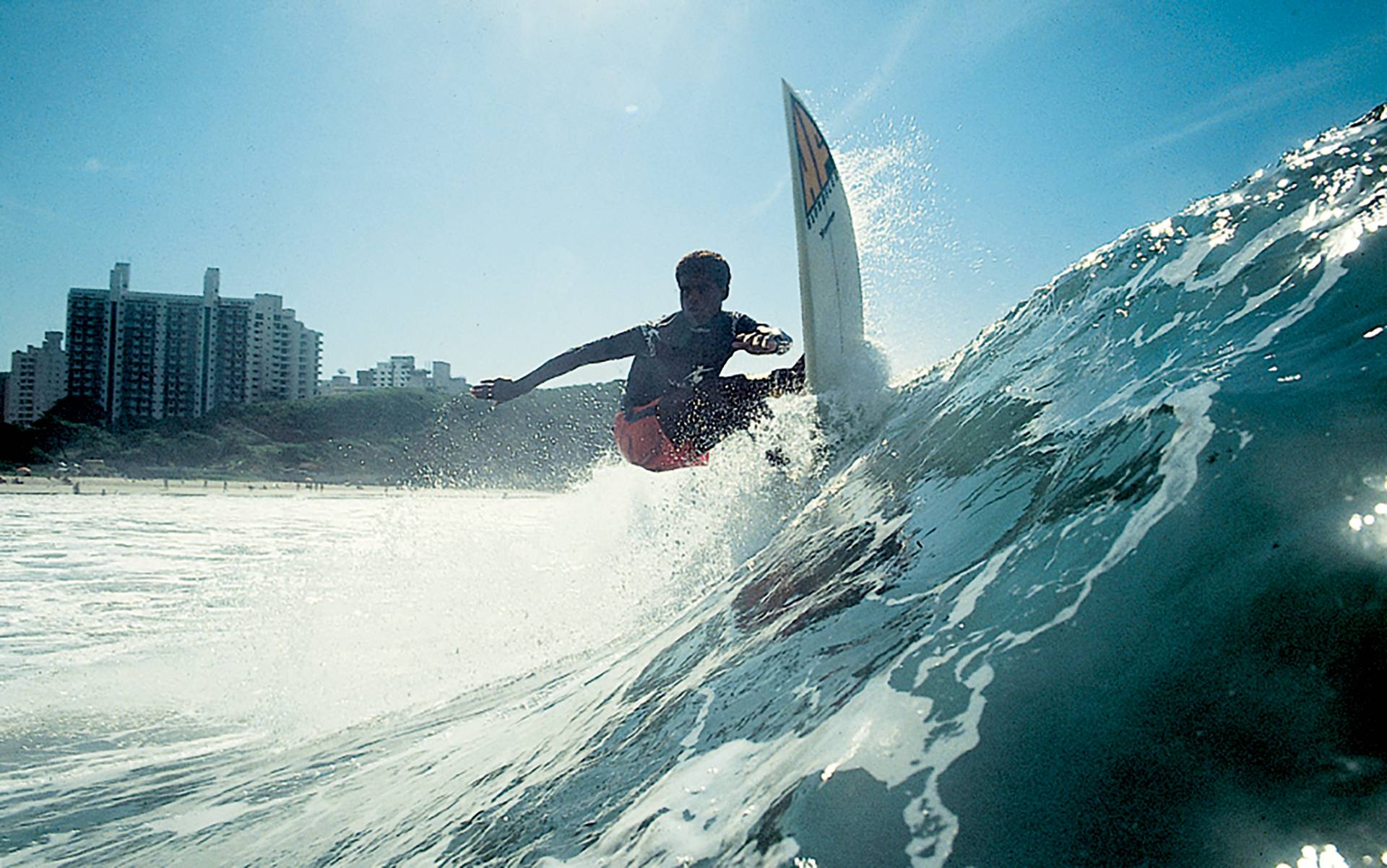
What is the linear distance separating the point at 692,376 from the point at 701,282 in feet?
2.00

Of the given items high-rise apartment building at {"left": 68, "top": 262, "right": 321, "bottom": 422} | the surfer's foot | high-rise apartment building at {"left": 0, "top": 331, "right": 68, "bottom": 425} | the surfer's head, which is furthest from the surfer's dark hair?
high-rise apartment building at {"left": 0, "top": 331, "right": 68, "bottom": 425}

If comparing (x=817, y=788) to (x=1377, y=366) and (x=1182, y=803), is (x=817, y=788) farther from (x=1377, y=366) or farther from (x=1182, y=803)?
(x=1377, y=366)

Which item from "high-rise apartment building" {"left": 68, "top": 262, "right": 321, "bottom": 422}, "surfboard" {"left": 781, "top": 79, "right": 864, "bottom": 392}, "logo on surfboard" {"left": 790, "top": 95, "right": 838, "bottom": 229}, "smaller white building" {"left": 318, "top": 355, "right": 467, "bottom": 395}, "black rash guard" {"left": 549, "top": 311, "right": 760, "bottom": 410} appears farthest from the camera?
"smaller white building" {"left": 318, "top": 355, "right": 467, "bottom": 395}

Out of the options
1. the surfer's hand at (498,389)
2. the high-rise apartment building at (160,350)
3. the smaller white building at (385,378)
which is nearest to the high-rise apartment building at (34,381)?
the high-rise apartment building at (160,350)

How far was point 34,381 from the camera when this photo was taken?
3944 inches

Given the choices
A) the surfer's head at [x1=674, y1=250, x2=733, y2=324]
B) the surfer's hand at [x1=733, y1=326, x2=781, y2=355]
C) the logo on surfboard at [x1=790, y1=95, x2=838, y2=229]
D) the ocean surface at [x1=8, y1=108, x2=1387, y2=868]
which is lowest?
the ocean surface at [x1=8, y1=108, x2=1387, y2=868]

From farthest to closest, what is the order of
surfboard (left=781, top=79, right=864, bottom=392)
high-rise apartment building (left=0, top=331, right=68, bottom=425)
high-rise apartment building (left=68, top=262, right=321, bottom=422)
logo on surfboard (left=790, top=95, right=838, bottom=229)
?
high-rise apartment building (left=0, top=331, right=68, bottom=425)
high-rise apartment building (left=68, top=262, right=321, bottom=422)
logo on surfboard (left=790, top=95, right=838, bottom=229)
surfboard (left=781, top=79, right=864, bottom=392)

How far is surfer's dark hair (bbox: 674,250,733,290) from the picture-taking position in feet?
16.2

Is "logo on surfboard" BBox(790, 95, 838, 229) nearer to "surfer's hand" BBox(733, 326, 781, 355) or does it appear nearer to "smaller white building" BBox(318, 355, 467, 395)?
"surfer's hand" BBox(733, 326, 781, 355)

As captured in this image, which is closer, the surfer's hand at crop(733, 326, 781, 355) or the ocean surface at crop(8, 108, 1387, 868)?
the ocean surface at crop(8, 108, 1387, 868)

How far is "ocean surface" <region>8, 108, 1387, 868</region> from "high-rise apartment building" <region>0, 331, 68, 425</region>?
413 ft

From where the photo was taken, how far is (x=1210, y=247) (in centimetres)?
183

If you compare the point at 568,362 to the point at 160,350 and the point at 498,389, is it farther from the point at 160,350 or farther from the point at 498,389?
the point at 160,350

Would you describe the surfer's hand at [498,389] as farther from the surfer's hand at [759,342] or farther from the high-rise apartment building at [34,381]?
the high-rise apartment building at [34,381]
